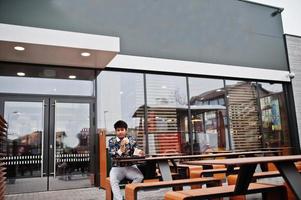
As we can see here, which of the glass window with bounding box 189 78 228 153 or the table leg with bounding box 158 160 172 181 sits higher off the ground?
the glass window with bounding box 189 78 228 153

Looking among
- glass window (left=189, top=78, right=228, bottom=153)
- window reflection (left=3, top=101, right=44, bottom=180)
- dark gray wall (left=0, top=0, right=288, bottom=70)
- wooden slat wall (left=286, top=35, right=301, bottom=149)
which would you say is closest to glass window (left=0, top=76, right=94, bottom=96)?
window reflection (left=3, top=101, right=44, bottom=180)

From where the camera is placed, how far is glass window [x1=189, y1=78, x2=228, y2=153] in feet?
24.6

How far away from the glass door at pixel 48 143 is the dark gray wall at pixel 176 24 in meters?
1.77

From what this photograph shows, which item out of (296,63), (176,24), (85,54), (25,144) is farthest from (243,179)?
(296,63)

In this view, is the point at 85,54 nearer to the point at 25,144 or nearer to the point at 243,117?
the point at 25,144

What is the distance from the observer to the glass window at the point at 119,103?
21.8 feet

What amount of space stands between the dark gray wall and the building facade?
28 mm

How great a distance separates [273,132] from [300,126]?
0.97 meters

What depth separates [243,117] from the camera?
8.20m

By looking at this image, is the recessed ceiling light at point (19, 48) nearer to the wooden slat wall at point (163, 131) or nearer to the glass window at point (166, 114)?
the glass window at point (166, 114)

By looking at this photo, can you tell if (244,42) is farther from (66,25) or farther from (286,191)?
(286,191)

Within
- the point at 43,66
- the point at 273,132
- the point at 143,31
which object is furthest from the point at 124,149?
the point at 273,132

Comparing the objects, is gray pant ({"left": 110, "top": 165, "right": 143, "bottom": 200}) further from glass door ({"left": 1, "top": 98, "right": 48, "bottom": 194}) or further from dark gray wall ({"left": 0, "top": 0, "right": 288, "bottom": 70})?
dark gray wall ({"left": 0, "top": 0, "right": 288, "bottom": 70})

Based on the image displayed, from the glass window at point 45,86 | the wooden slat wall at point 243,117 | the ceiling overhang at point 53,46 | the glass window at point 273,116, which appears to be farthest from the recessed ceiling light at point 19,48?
the glass window at point 273,116
